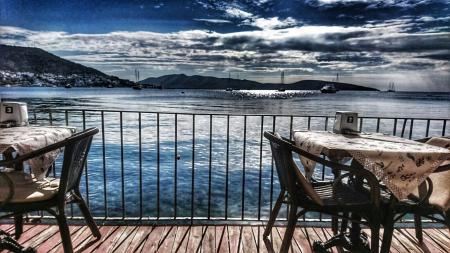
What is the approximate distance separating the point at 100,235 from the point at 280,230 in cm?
151

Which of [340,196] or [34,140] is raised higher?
[34,140]

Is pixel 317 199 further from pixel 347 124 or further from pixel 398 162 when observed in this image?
pixel 347 124

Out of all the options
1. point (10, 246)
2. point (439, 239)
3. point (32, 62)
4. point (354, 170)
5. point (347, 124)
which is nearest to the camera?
point (354, 170)

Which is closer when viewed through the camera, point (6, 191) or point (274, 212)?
point (6, 191)

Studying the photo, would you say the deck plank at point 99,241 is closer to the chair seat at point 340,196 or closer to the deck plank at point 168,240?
the deck plank at point 168,240

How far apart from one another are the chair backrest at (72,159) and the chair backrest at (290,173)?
115 cm

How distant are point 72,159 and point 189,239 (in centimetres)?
119

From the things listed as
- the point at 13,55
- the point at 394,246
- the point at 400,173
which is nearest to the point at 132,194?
the point at 394,246

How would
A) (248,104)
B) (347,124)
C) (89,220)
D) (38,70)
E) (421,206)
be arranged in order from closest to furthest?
(421,206), (347,124), (89,220), (38,70), (248,104)


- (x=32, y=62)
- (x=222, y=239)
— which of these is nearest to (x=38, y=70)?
(x=32, y=62)

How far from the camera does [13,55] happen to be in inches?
1296

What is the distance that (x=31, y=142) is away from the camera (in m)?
1.97

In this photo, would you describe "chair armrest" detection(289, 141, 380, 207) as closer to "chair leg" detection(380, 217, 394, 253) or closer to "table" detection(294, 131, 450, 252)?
"table" detection(294, 131, 450, 252)

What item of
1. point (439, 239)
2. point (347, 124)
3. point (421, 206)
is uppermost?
point (347, 124)
